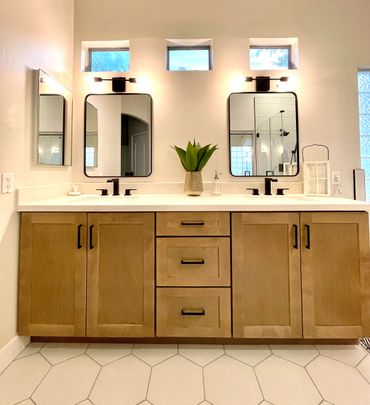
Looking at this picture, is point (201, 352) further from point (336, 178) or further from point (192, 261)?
point (336, 178)

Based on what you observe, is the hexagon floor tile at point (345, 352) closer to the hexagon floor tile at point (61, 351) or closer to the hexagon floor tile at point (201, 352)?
the hexagon floor tile at point (201, 352)

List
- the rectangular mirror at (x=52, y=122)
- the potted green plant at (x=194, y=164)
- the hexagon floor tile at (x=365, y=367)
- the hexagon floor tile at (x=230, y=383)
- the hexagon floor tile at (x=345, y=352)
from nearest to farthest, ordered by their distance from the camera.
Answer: the hexagon floor tile at (x=230, y=383), the hexagon floor tile at (x=365, y=367), the hexagon floor tile at (x=345, y=352), the rectangular mirror at (x=52, y=122), the potted green plant at (x=194, y=164)

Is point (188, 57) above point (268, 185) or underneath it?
above

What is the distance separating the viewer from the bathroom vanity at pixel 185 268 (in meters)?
1.46

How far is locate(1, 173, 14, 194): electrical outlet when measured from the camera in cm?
137

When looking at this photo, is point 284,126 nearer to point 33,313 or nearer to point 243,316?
point 243,316

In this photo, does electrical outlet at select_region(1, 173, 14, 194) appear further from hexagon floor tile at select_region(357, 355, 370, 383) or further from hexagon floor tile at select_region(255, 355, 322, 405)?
hexagon floor tile at select_region(357, 355, 370, 383)

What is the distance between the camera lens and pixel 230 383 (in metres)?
1.25

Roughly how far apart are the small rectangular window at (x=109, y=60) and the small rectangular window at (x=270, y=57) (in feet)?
3.61

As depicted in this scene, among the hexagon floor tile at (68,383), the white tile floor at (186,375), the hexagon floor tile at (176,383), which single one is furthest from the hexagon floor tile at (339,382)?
the hexagon floor tile at (68,383)

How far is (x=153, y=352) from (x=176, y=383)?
0.92 ft

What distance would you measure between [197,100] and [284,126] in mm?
755

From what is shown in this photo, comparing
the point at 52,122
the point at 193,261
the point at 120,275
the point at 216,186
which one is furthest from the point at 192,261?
the point at 52,122

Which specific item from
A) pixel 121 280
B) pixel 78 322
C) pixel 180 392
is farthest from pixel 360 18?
pixel 78 322
